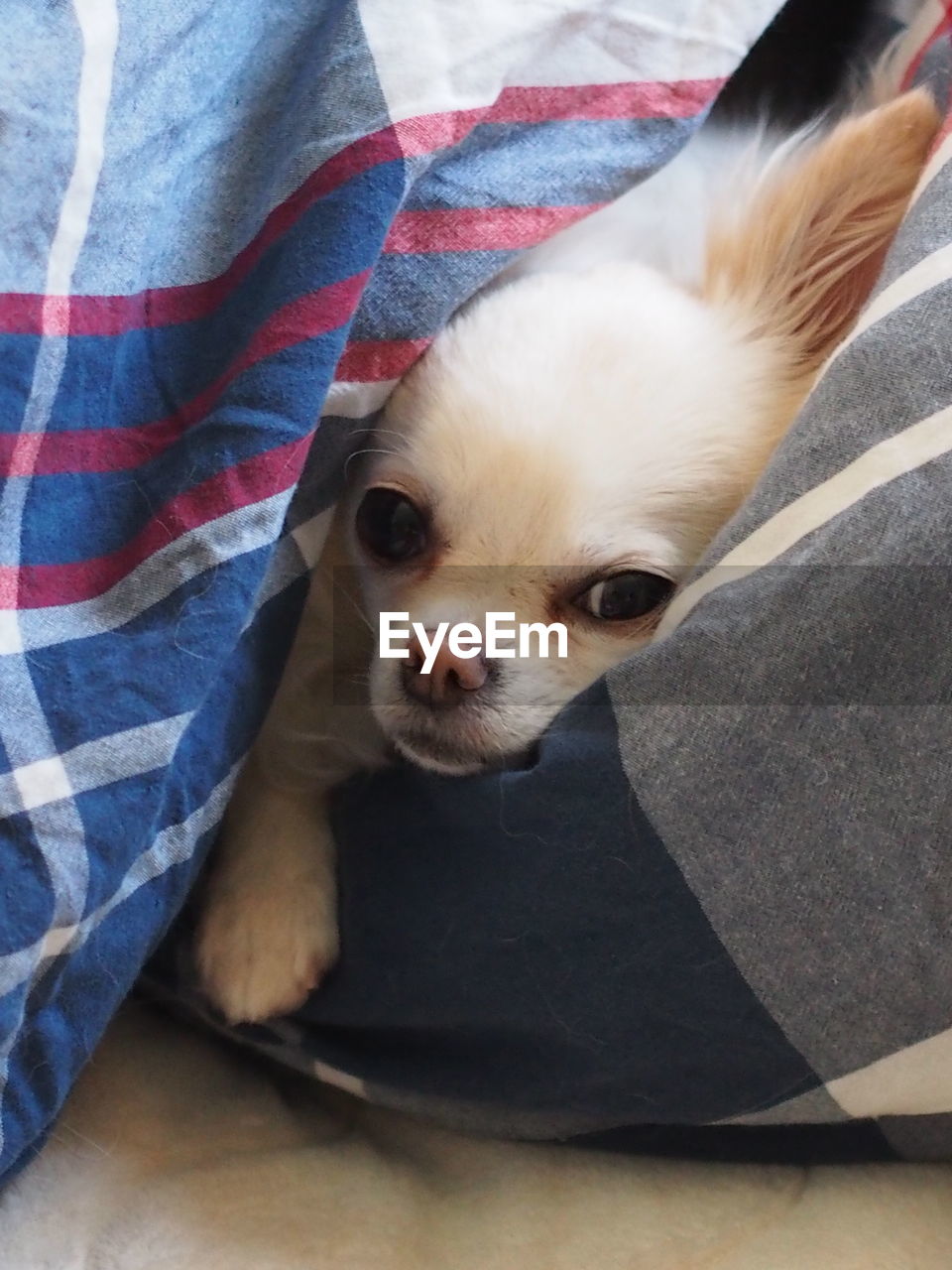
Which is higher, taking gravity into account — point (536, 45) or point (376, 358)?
point (536, 45)

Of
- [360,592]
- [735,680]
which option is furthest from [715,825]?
[360,592]

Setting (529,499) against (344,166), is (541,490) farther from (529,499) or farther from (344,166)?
(344,166)

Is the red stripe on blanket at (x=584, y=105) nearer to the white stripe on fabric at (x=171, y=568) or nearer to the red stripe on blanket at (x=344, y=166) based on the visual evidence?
the red stripe on blanket at (x=344, y=166)

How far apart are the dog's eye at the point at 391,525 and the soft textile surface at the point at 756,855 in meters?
0.24

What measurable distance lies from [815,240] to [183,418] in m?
0.60

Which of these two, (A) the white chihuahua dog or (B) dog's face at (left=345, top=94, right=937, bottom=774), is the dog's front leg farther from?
(B) dog's face at (left=345, top=94, right=937, bottom=774)

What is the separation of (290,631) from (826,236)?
593 mm

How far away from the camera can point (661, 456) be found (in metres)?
0.97

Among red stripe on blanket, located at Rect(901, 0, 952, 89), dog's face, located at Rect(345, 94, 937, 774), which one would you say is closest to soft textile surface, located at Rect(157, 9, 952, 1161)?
dog's face, located at Rect(345, 94, 937, 774)

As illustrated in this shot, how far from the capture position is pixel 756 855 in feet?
2.44

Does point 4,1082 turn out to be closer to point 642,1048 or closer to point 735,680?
point 642,1048

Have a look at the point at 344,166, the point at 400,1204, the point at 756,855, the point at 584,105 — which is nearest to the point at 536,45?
the point at 584,105

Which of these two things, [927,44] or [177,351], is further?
[927,44]

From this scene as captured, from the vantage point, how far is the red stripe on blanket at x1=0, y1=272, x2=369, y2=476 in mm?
765
